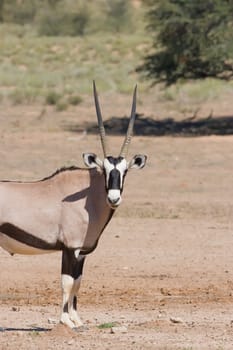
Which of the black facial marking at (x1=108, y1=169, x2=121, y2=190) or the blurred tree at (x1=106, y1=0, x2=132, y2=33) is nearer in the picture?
the black facial marking at (x1=108, y1=169, x2=121, y2=190)

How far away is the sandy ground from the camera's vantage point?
30.9 feet

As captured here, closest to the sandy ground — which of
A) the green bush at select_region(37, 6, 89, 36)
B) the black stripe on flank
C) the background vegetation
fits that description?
the black stripe on flank

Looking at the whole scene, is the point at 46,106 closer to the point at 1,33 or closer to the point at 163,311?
the point at 163,311

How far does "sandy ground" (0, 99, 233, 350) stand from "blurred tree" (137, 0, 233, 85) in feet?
15.5

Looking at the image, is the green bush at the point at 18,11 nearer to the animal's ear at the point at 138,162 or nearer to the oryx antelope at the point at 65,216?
the oryx antelope at the point at 65,216

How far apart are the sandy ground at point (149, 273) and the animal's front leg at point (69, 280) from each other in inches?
5.6

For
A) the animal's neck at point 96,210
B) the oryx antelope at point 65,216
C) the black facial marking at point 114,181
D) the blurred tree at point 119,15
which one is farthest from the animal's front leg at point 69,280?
the blurred tree at point 119,15

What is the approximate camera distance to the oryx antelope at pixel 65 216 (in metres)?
9.45

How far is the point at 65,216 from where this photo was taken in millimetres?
9562

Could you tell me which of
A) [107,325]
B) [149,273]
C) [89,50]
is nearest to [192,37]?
[149,273]

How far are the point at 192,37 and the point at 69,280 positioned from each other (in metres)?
19.0

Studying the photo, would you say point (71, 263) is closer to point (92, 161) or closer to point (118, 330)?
point (118, 330)

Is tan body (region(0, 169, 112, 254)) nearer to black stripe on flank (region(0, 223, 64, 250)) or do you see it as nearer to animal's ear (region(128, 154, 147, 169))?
black stripe on flank (region(0, 223, 64, 250))

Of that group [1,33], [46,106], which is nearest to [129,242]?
[46,106]
